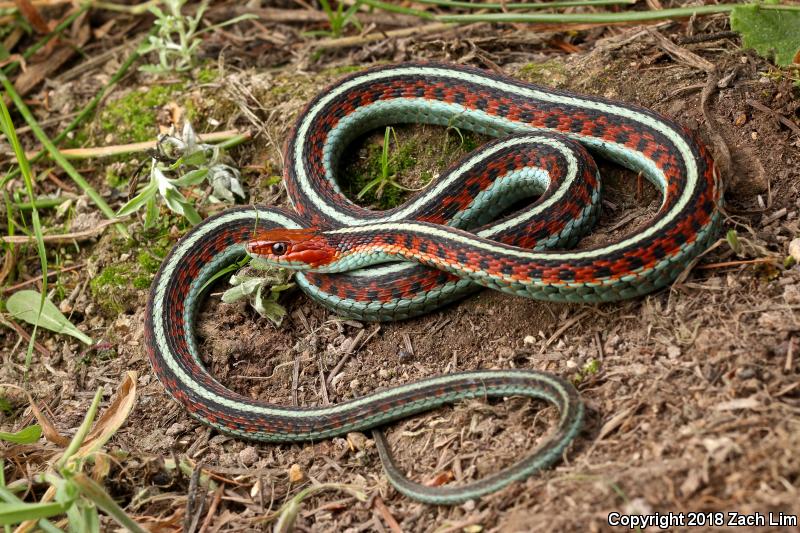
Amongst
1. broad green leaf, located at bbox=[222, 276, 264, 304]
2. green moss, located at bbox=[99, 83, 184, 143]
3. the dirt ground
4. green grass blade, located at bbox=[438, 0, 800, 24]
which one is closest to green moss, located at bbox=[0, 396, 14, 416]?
the dirt ground

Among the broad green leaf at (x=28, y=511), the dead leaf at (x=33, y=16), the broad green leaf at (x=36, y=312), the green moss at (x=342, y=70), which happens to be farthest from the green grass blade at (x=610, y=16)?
the broad green leaf at (x=28, y=511)

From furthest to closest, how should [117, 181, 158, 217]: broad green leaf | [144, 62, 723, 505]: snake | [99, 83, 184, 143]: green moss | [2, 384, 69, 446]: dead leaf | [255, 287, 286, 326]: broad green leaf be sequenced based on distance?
→ [99, 83, 184, 143]: green moss
[117, 181, 158, 217]: broad green leaf
[255, 287, 286, 326]: broad green leaf
[2, 384, 69, 446]: dead leaf
[144, 62, 723, 505]: snake

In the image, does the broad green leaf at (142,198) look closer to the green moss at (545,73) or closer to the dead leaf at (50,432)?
the dead leaf at (50,432)

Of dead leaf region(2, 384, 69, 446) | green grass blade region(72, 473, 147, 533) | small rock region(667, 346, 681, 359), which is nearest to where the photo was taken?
green grass blade region(72, 473, 147, 533)

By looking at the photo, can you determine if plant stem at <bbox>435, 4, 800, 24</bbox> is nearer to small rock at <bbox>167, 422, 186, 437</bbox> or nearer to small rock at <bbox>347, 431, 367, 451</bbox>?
small rock at <bbox>347, 431, 367, 451</bbox>

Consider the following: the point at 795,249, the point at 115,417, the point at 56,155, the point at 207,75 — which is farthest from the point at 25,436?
the point at 795,249

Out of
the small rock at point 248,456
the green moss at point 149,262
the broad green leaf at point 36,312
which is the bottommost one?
the small rock at point 248,456

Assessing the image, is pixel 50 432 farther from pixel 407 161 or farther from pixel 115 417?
pixel 407 161
